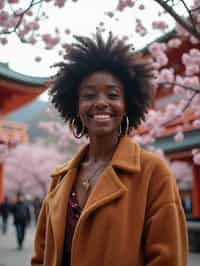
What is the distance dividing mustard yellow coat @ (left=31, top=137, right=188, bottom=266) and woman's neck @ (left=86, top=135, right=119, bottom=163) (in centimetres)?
9

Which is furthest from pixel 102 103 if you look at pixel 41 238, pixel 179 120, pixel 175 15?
pixel 179 120

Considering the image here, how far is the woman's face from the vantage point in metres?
1.67

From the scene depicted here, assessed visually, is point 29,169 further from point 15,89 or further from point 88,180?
point 88,180

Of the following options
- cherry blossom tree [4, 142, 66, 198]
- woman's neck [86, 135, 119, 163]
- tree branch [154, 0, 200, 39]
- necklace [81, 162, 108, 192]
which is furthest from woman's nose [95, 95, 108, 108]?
cherry blossom tree [4, 142, 66, 198]

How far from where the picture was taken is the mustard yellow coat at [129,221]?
1458 millimetres

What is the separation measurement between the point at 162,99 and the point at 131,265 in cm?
1391

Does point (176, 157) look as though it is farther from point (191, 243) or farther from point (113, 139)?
point (113, 139)

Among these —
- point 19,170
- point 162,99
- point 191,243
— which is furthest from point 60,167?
point 19,170

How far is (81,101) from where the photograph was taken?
1.75 meters

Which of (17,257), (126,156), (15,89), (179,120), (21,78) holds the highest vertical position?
(21,78)

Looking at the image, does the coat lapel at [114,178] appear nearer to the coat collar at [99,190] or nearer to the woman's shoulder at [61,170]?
the coat collar at [99,190]

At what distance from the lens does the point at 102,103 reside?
5.44 feet

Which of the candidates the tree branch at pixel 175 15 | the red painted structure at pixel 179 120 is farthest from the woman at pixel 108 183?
the red painted structure at pixel 179 120

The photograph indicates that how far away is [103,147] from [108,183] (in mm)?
221
